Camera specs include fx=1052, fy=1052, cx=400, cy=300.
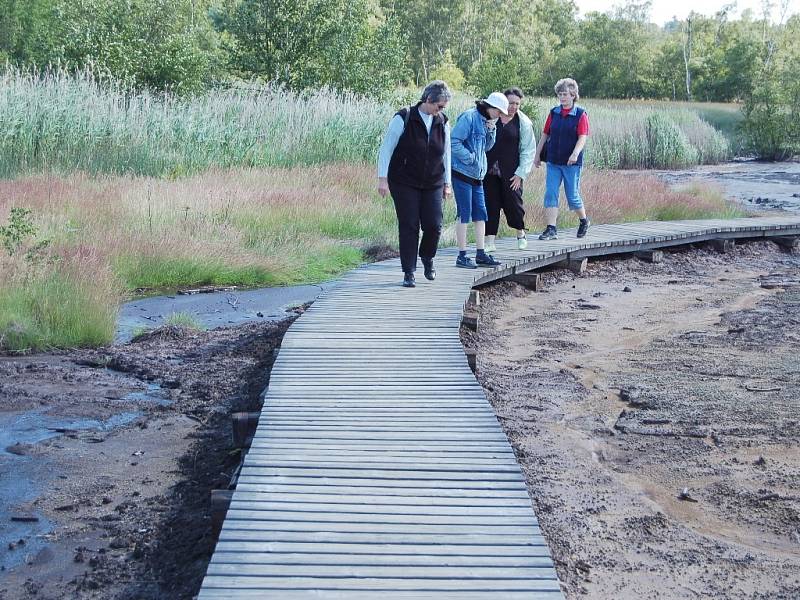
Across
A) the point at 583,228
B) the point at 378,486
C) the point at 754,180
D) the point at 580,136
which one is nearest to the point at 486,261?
the point at 580,136

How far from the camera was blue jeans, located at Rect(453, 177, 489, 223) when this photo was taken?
945 centimetres

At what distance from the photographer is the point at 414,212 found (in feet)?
28.3

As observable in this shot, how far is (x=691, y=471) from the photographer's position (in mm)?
6070

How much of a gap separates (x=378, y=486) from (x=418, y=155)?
4.27 meters

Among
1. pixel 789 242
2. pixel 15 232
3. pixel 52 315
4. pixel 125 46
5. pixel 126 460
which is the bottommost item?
pixel 126 460

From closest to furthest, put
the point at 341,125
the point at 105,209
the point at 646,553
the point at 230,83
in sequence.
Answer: the point at 646,553 < the point at 105,209 < the point at 341,125 < the point at 230,83

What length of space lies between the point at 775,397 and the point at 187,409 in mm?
4174

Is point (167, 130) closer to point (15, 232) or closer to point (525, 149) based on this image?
point (15, 232)

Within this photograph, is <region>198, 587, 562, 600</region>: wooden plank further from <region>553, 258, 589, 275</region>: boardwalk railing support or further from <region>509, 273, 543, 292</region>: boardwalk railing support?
<region>553, 258, 589, 275</region>: boardwalk railing support

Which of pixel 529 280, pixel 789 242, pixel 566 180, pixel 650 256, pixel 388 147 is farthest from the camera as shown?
pixel 789 242

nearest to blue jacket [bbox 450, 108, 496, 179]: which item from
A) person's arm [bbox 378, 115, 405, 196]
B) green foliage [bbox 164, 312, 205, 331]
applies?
person's arm [bbox 378, 115, 405, 196]

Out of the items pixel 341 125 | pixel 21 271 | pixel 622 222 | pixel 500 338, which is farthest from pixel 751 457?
pixel 341 125

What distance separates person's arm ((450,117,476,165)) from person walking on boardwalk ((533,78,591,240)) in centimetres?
183

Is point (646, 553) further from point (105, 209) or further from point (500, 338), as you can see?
point (105, 209)
